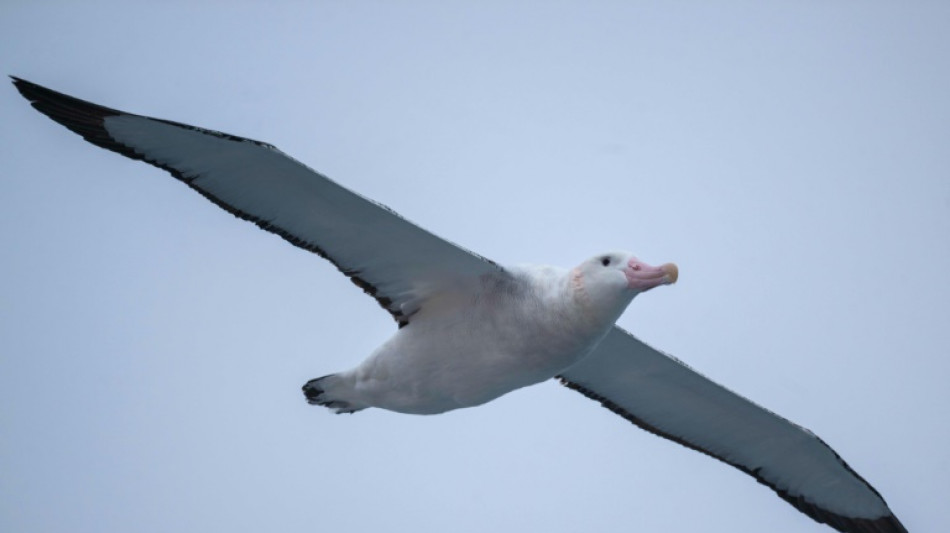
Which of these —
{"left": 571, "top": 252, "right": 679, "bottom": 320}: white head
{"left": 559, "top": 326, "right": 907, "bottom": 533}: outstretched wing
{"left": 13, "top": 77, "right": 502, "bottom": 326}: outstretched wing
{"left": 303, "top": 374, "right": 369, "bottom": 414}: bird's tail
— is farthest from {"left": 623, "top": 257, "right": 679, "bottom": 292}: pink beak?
{"left": 303, "top": 374, "right": 369, "bottom": 414}: bird's tail

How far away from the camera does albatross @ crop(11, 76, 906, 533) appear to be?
12320 millimetres

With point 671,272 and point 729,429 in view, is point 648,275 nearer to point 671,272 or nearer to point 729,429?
point 671,272

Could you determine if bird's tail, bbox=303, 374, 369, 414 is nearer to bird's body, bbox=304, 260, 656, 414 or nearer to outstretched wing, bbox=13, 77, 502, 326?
bird's body, bbox=304, 260, 656, 414

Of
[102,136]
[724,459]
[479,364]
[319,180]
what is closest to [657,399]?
[724,459]

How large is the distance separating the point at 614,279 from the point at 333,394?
3.23 metres

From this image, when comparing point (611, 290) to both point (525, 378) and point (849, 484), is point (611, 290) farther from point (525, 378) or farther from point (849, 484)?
point (849, 484)

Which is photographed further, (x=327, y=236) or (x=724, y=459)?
(x=724, y=459)

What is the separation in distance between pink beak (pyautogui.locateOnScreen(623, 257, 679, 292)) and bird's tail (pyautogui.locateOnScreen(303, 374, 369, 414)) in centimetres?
310

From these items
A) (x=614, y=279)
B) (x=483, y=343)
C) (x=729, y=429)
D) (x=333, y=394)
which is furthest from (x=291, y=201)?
(x=729, y=429)

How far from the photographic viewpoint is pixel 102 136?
41.3 ft

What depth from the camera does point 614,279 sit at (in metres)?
12.1

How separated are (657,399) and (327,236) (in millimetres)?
4461

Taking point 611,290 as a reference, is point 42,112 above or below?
above

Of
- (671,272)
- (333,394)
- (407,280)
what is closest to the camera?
(671,272)
